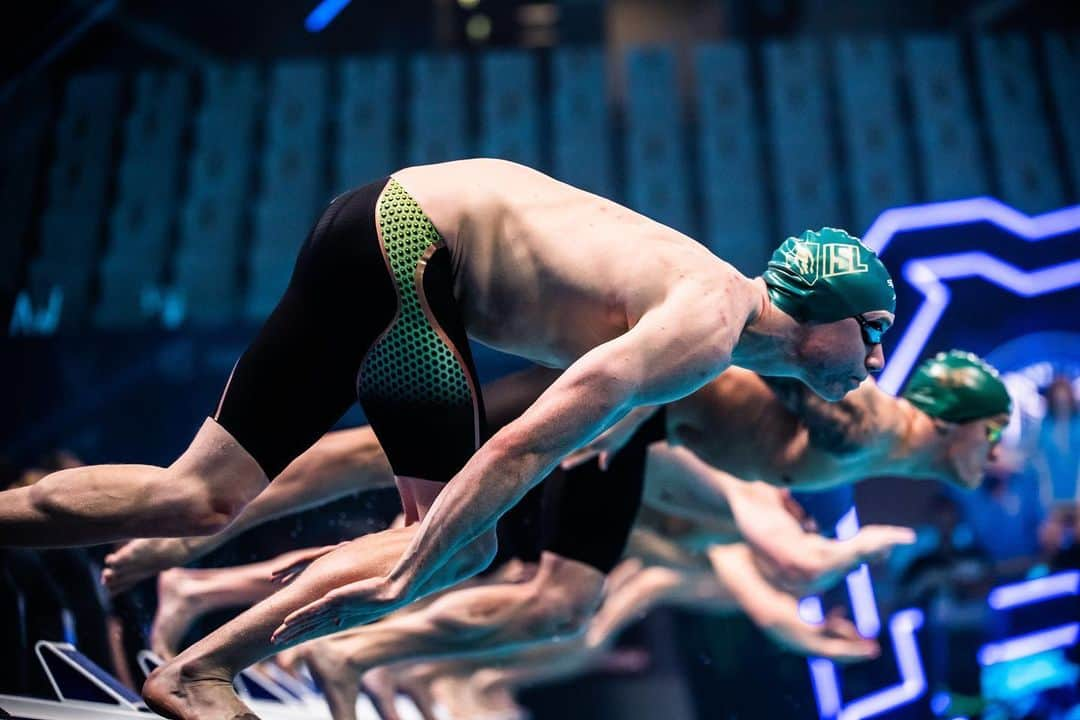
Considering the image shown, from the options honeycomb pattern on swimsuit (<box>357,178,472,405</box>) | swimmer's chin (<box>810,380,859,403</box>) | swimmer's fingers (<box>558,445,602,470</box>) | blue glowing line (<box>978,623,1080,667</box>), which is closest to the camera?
honeycomb pattern on swimsuit (<box>357,178,472,405</box>)

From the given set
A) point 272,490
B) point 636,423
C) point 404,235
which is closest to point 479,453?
point 404,235

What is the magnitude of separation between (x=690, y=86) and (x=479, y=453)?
7.55 metres

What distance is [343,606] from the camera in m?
1.83

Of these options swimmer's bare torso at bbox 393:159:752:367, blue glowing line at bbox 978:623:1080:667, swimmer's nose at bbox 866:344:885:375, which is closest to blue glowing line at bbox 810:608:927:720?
blue glowing line at bbox 978:623:1080:667

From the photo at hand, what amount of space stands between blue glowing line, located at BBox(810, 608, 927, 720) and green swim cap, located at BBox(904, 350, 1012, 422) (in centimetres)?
93

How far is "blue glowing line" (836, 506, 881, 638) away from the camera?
12.5ft

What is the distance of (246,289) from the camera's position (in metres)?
7.62

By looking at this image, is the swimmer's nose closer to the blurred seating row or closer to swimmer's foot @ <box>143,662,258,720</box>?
swimmer's foot @ <box>143,662,258,720</box>

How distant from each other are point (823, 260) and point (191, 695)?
1495 mm

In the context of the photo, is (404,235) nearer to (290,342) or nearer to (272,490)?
(290,342)

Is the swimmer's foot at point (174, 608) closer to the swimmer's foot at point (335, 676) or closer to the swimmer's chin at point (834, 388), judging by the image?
the swimmer's foot at point (335, 676)

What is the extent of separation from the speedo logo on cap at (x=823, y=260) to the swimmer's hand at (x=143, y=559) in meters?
1.80

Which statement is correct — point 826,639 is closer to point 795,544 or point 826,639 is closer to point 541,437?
point 795,544

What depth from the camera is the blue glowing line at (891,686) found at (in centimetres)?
354
